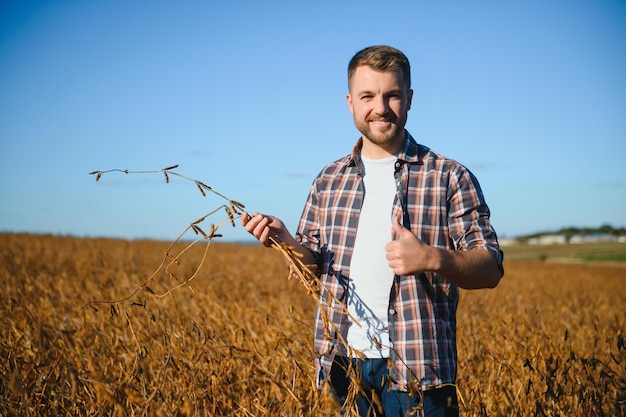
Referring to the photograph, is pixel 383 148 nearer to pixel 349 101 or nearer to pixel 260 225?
pixel 349 101

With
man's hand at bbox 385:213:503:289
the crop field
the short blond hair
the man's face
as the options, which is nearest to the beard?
the man's face

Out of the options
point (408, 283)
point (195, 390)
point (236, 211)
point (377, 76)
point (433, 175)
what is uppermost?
point (377, 76)

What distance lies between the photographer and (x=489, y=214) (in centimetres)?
205

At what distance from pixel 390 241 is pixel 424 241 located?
0.22 m

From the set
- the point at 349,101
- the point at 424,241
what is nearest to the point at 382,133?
the point at 349,101

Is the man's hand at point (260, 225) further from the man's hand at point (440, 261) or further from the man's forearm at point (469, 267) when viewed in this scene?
the man's forearm at point (469, 267)

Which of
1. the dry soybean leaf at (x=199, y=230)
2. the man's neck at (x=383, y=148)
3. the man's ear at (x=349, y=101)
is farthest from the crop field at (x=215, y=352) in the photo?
the man's ear at (x=349, y=101)

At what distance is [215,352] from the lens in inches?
85.9

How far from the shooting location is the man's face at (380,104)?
2111 mm

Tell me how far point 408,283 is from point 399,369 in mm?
325

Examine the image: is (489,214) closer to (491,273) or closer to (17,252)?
(491,273)

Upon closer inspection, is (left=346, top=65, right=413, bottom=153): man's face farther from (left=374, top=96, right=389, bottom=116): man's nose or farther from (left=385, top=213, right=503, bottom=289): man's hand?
(left=385, top=213, right=503, bottom=289): man's hand

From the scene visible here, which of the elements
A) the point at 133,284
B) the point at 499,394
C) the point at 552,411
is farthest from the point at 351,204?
the point at 133,284

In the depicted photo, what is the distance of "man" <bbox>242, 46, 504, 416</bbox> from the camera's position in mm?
1988
